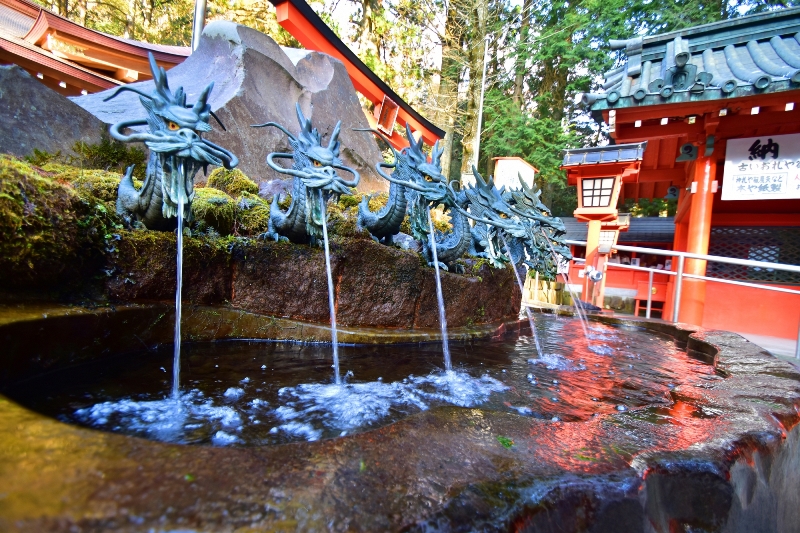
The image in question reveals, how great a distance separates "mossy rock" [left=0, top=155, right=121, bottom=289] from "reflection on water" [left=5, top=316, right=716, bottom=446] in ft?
1.87

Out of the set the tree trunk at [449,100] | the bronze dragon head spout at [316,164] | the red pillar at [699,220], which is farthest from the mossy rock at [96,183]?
the tree trunk at [449,100]

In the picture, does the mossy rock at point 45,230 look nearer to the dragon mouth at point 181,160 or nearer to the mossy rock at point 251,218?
the dragon mouth at point 181,160

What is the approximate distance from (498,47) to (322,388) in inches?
802

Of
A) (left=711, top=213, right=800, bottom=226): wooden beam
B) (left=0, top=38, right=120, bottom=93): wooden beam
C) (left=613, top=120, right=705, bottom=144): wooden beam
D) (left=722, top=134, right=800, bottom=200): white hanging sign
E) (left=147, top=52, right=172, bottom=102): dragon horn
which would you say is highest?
(left=0, top=38, right=120, bottom=93): wooden beam

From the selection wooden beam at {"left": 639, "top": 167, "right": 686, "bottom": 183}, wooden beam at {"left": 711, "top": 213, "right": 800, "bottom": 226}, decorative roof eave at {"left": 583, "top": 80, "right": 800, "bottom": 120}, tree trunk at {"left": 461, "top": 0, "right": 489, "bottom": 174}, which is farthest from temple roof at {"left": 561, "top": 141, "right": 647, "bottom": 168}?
tree trunk at {"left": 461, "top": 0, "right": 489, "bottom": 174}

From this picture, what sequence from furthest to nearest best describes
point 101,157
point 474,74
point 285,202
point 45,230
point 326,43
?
1. point 474,74
2. point 326,43
3. point 101,157
4. point 285,202
5. point 45,230

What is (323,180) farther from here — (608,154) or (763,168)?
(608,154)

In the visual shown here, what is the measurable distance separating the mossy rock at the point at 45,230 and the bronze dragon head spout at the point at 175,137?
0.44 meters

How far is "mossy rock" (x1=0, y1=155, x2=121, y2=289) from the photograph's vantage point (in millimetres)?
2012

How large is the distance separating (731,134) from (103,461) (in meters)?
8.55

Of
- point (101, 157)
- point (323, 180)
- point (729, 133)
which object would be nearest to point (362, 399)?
point (323, 180)

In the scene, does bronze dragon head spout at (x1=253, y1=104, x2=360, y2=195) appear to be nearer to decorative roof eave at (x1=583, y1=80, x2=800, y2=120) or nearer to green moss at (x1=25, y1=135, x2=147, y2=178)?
green moss at (x1=25, y1=135, x2=147, y2=178)

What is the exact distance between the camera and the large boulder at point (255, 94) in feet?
18.9

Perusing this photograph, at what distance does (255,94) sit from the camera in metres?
6.31
